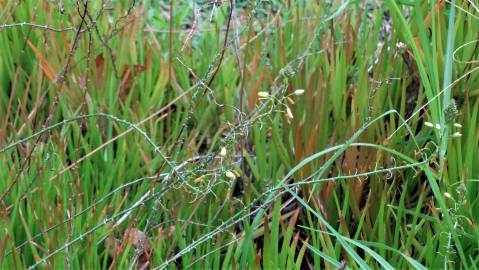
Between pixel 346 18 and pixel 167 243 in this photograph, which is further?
pixel 346 18

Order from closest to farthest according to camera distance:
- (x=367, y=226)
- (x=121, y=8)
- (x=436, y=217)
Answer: (x=436, y=217) < (x=367, y=226) < (x=121, y=8)

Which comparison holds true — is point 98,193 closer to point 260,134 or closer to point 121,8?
point 260,134


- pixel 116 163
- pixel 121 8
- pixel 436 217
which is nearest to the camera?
pixel 436 217

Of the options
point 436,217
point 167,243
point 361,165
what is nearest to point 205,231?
Result: point 167,243

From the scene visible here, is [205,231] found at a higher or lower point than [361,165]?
lower

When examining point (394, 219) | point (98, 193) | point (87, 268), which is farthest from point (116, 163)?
point (394, 219)

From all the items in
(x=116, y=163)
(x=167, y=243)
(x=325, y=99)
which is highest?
(x=325, y=99)
